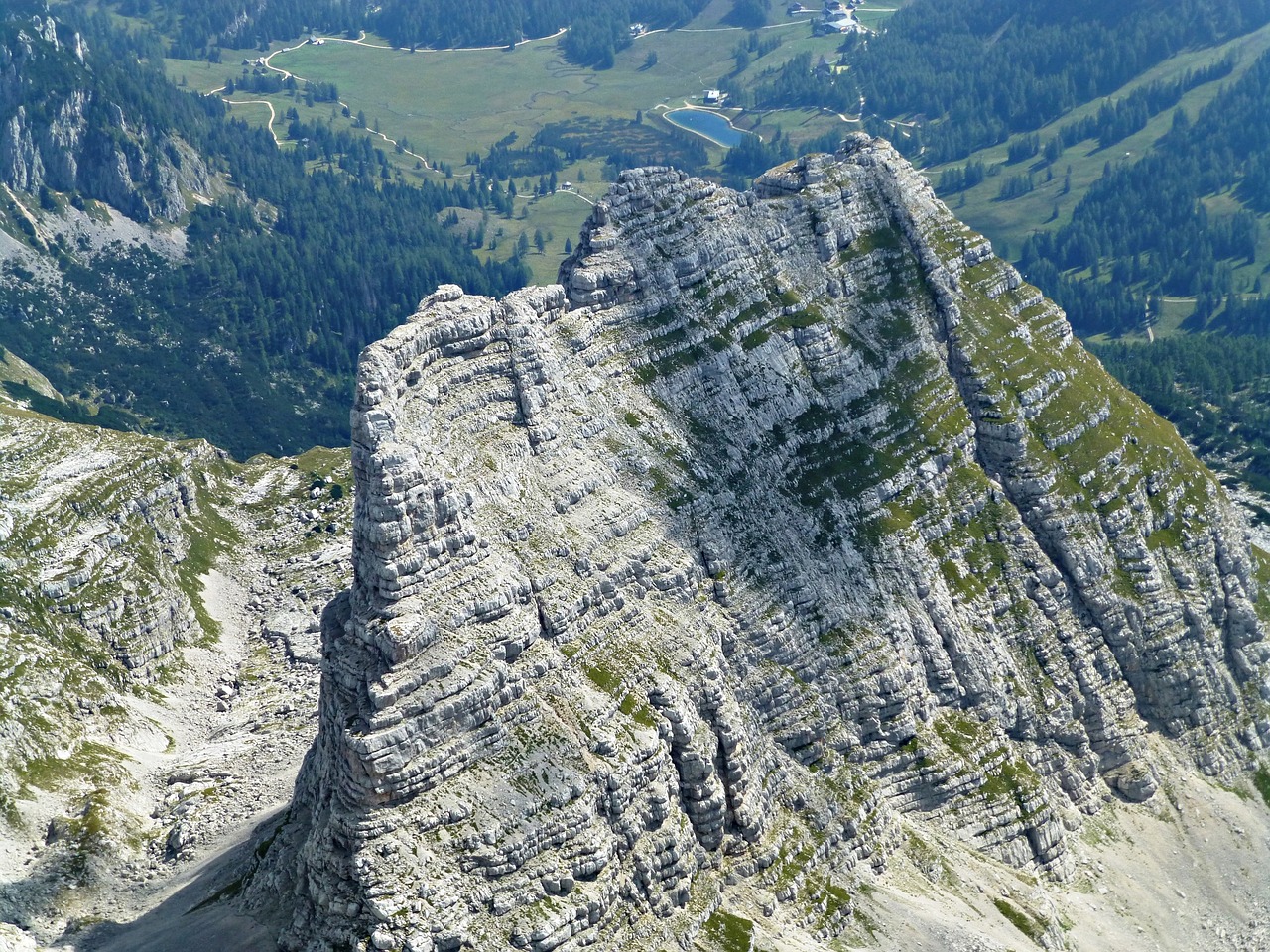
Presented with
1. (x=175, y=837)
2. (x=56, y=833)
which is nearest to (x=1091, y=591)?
(x=175, y=837)

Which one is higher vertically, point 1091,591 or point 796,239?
point 796,239

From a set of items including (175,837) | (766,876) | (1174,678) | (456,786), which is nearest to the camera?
(456,786)

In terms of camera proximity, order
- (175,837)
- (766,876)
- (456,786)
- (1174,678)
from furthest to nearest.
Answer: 1. (1174,678)
2. (175,837)
3. (766,876)
4. (456,786)

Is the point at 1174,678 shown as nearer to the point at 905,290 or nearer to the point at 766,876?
the point at 905,290

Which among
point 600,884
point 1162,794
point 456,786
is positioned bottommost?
point 1162,794

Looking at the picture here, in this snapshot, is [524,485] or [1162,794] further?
[1162,794]

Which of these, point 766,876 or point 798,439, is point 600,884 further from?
point 798,439
